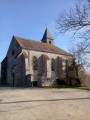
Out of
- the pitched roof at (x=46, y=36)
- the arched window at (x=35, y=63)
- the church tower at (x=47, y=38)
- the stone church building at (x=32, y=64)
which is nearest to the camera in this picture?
the stone church building at (x=32, y=64)

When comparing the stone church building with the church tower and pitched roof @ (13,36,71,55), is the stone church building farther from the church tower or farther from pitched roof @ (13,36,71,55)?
the church tower

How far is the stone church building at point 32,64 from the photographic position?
45972 millimetres

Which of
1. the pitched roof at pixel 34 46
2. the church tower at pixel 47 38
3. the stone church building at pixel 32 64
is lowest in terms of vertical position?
the stone church building at pixel 32 64

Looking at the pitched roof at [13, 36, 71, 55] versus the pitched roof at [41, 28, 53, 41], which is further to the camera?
the pitched roof at [41, 28, 53, 41]

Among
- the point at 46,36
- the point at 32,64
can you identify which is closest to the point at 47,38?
the point at 46,36

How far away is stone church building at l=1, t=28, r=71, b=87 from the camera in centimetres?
4597

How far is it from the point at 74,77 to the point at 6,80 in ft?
53.5

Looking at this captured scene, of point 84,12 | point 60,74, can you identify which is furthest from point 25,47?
point 84,12

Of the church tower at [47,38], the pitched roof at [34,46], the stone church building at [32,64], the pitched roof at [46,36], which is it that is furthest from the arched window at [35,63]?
the pitched roof at [46,36]

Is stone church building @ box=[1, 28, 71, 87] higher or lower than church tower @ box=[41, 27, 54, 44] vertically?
lower

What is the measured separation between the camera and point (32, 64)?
4894 cm

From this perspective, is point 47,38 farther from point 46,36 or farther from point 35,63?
point 35,63

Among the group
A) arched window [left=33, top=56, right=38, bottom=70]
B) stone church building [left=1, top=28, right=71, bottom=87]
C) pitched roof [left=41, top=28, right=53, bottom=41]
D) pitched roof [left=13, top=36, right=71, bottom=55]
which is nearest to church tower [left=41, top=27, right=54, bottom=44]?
pitched roof [left=41, top=28, right=53, bottom=41]

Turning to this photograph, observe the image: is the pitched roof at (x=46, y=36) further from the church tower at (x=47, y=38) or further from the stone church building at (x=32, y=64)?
the stone church building at (x=32, y=64)
